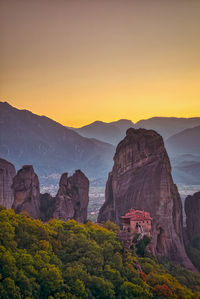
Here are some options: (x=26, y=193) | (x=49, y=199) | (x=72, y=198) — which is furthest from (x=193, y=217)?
(x=26, y=193)

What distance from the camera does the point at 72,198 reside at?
385 feet

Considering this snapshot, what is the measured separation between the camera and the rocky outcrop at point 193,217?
115688 mm

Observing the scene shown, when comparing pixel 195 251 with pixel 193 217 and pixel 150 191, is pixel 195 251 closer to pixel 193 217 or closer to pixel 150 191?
pixel 193 217

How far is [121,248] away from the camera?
77062 millimetres

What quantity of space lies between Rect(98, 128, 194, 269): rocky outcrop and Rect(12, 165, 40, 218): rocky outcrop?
16782 mm

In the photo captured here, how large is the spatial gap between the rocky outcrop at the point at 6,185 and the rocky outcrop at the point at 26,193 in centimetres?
1167

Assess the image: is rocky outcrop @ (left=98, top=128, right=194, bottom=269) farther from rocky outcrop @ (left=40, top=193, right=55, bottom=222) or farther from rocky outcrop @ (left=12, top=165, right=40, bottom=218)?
rocky outcrop @ (left=12, top=165, right=40, bottom=218)

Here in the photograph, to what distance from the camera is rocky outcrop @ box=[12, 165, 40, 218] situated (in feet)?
361

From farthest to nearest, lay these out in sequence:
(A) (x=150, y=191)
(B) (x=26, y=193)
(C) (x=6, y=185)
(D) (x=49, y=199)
→ (C) (x=6, y=185) < (D) (x=49, y=199) < (B) (x=26, y=193) < (A) (x=150, y=191)

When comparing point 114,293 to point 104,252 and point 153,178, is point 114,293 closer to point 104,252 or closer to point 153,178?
point 104,252

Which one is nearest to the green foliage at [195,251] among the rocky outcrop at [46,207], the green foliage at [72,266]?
the green foliage at [72,266]

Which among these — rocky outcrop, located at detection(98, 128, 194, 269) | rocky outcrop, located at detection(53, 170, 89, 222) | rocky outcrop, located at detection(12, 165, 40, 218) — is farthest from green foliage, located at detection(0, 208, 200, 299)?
rocky outcrop, located at detection(53, 170, 89, 222)

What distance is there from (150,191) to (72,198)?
20.4 metres

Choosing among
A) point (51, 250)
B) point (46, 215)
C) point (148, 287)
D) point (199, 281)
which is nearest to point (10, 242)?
point (51, 250)
